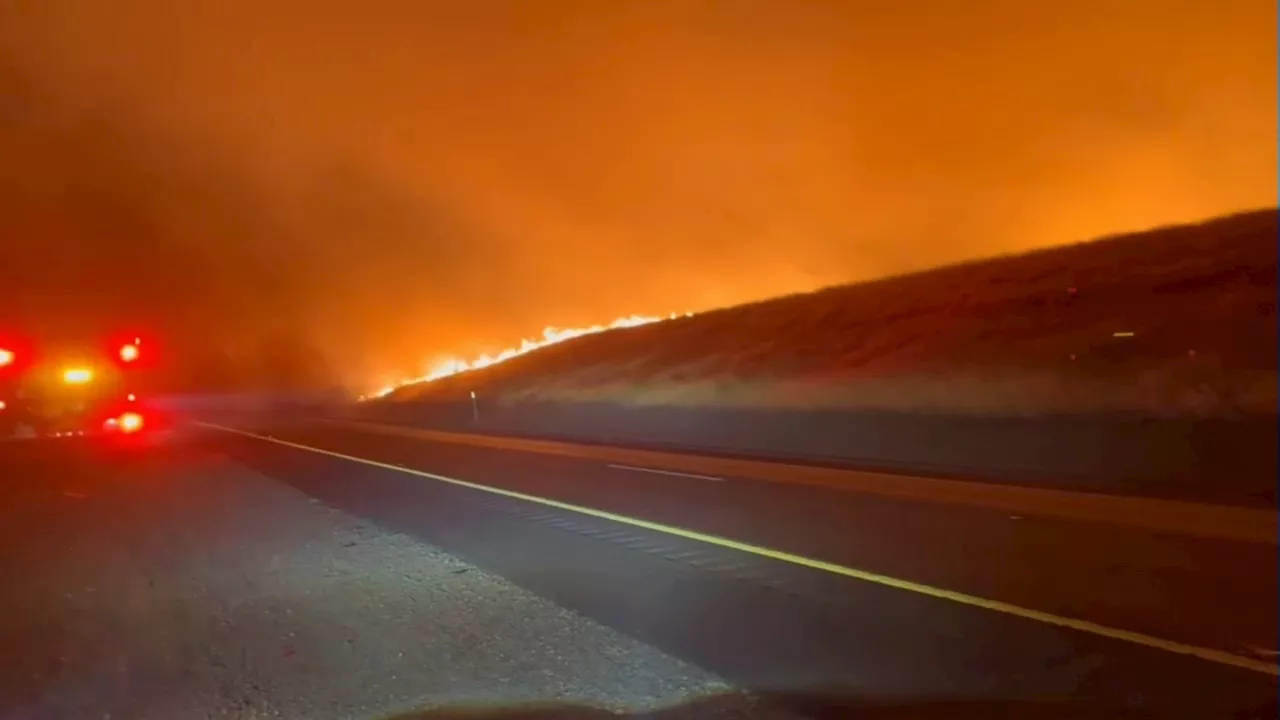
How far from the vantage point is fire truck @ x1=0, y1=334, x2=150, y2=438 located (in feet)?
115

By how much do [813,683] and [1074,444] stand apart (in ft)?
40.4

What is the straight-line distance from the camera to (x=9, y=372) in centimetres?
3431

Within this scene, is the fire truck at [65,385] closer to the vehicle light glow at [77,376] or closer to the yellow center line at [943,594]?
the vehicle light glow at [77,376]

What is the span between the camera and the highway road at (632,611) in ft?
21.3

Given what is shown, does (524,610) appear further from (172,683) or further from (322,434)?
(322,434)

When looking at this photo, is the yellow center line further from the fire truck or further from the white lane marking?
the fire truck

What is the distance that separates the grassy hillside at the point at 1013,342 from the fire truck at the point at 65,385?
14321mm

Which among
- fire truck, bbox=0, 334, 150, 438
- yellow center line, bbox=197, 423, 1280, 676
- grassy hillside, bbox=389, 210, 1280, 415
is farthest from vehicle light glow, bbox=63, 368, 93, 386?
yellow center line, bbox=197, 423, 1280, 676

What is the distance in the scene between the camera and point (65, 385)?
3603cm

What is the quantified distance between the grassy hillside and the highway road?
27.1 ft

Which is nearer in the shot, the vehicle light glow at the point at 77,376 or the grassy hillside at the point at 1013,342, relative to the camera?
the grassy hillside at the point at 1013,342

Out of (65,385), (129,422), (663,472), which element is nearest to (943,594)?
(663,472)

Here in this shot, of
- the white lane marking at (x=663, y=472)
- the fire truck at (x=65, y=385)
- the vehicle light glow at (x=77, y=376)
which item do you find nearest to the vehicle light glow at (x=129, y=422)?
the fire truck at (x=65, y=385)

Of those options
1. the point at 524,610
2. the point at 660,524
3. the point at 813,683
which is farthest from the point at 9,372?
the point at 813,683
